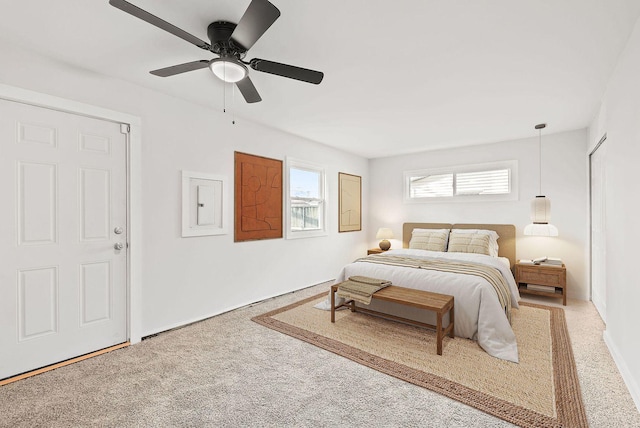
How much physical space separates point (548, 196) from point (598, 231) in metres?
0.92

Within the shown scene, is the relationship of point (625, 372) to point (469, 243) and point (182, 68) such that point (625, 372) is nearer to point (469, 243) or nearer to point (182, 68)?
point (469, 243)

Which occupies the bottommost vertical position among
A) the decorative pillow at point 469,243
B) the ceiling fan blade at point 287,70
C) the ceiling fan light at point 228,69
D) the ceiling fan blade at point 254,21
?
the decorative pillow at point 469,243

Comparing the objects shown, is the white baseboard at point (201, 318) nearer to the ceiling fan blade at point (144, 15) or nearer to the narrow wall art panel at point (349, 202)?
the narrow wall art panel at point (349, 202)

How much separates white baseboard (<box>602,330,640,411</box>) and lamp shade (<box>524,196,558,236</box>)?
5.81 ft

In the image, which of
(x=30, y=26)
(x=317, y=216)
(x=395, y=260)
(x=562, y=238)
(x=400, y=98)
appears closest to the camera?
(x=30, y=26)

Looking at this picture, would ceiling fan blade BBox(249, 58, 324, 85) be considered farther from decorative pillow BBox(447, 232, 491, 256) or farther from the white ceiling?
decorative pillow BBox(447, 232, 491, 256)

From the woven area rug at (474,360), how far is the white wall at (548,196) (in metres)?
1.20

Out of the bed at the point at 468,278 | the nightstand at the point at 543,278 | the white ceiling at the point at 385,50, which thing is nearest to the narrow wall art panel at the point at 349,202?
the bed at the point at 468,278

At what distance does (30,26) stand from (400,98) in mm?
3054

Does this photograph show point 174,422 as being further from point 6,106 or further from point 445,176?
point 445,176

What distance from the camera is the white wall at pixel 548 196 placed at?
13.9 feet

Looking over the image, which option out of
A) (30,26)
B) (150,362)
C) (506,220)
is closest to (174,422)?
(150,362)

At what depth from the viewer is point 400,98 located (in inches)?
125

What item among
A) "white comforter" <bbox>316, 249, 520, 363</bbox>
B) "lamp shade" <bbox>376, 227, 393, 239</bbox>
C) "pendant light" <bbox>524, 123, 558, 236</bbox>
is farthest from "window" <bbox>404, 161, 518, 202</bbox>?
"white comforter" <bbox>316, 249, 520, 363</bbox>
